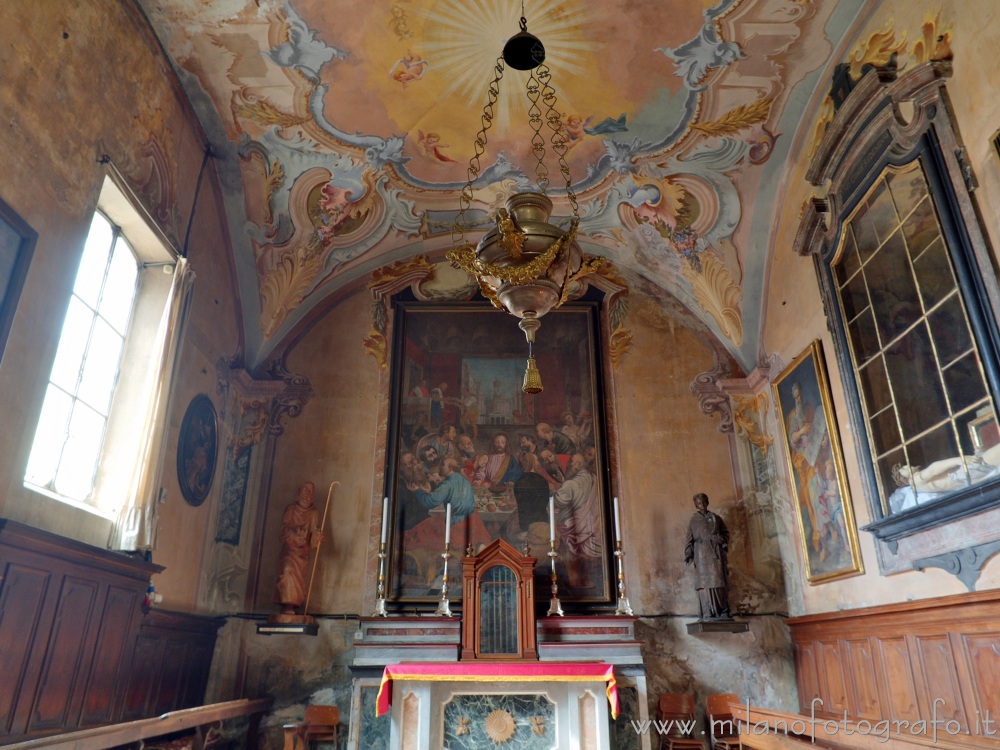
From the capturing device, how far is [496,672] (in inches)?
256

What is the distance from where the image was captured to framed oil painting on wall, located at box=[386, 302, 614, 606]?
27.2 ft

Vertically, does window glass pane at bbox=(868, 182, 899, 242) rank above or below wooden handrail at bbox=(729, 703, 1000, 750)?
above

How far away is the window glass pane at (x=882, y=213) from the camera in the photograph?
5672mm

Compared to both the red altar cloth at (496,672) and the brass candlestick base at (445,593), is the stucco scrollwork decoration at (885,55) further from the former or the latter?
the brass candlestick base at (445,593)

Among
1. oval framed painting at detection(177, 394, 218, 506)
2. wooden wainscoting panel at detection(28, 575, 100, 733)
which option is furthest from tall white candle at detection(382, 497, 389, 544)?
wooden wainscoting panel at detection(28, 575, 100, 733)

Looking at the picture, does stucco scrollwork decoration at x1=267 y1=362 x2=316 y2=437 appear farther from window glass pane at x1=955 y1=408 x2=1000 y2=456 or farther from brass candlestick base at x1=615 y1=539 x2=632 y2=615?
window glass pane at x1=955 y1=408 x2=1000 y2=456

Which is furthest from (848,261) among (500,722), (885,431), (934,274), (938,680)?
(500,722)

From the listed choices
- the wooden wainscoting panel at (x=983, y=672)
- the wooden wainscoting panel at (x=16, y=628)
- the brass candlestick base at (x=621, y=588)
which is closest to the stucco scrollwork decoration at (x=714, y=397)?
the brass candlestick base at (x=621, y=588)

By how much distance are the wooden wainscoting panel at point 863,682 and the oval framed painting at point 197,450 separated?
647cm

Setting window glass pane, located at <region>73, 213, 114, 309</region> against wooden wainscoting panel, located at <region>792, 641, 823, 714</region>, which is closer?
window glass pane, located at <region>73, 213, 114, 309</region>

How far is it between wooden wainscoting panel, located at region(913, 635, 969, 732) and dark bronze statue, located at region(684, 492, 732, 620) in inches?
91.6

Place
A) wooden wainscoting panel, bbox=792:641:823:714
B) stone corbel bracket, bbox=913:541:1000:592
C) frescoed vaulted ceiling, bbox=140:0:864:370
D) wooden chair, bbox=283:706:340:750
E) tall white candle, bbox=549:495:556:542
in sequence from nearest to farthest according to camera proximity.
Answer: stone corbel bracket, bbox=913:541:1000:592
frescoed vaulted ceiling, bbox=140:0:864:370
wooden wainscoting panel, bbox=792:641:823:714
wooden chair, bbox=283:706:340:750
tall white candle, bbox=549:495:556:542

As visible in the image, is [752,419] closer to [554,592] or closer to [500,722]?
[554,592]

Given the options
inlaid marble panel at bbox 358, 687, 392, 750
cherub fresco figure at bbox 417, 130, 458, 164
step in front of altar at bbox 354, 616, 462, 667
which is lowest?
inlaid marble panel at bbox 358, 687, 392, 750
